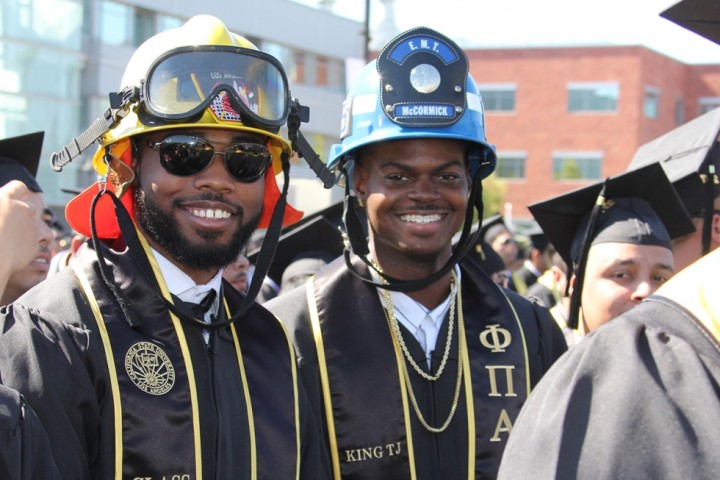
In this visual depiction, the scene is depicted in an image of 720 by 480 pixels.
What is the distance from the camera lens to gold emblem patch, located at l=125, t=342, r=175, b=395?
2693 mm

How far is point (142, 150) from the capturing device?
312 cm

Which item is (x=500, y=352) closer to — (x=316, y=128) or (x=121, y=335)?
(x=121, y=335)

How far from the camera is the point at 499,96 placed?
41.0m

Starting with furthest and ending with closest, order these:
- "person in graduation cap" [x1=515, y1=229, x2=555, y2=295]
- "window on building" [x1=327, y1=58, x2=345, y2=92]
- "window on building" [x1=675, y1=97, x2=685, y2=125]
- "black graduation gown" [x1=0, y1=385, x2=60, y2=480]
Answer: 1. "window on building" [x1=675, y1=97, x2=685, y2=125]
2. "window on building" [x1=327, y1=58, x2=345, y2=92]
3. "person in graduation cap" [x1=515, y1=229, x2=555, y2=295]
4. "black graduation gown" [x1=0, y1=385, x2=60, y2=480]

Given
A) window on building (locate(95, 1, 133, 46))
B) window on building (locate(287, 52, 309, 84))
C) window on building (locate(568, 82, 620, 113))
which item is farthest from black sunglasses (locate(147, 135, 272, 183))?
window on building (locate(568, 82, 620, 113))

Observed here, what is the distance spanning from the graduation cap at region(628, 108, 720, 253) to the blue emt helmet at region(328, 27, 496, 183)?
4.49 ft

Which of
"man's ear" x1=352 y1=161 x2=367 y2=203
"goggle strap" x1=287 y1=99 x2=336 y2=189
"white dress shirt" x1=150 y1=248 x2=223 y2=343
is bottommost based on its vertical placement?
"white dress shirt" x1=150 y1=248 x2=223 y2=343

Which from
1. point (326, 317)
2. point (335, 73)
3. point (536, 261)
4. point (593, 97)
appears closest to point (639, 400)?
point (326, 317)

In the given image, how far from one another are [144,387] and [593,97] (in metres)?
39.1

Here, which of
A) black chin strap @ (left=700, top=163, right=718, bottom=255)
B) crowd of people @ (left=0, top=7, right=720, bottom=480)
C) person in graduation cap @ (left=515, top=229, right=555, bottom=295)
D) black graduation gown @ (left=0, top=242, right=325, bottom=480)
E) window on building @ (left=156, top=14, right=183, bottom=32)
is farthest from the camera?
window on building @ (left=156, top=14, right=183, bottom=32)

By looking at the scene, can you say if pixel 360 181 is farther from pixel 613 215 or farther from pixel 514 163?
pixel 514 163

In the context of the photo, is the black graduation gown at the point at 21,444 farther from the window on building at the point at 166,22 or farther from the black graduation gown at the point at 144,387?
the window on building at the point at 166,22

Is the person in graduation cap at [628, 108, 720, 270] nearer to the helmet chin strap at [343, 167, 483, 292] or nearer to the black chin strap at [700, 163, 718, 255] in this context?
the black chin strap at [700, 163, 718, 255]

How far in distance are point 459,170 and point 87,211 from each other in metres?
1.32
